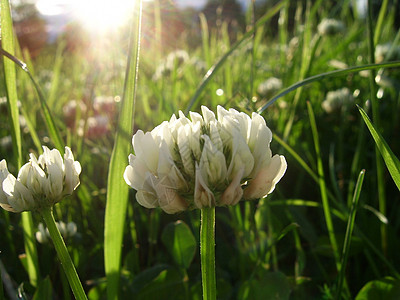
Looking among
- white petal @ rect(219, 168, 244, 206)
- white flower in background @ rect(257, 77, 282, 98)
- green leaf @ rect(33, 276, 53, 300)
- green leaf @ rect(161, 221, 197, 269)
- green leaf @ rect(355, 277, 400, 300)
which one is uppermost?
white flower in background @ rect(257, 77, 282, 98)

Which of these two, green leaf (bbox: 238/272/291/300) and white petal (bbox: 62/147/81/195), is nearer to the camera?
white petal (bbox: 62/147/81/195)

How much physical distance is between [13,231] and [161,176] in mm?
760

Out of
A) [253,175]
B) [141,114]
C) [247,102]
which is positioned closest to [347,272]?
[247,102]

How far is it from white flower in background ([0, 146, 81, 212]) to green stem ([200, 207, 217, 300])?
0.56 feet

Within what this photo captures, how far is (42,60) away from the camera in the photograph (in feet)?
17.6

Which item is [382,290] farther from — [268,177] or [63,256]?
[63,256]

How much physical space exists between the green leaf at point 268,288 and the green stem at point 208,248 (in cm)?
23

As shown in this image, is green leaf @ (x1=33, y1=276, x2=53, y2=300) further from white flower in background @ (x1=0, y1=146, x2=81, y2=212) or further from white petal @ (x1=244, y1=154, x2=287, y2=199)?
white petal @ (x1=244, y1=154, x2=287, y2=199)

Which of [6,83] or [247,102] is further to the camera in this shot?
[247,102]

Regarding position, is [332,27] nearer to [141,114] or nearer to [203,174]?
[141,114]

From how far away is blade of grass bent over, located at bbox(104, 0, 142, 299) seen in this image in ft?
1.63

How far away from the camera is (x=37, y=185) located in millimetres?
508

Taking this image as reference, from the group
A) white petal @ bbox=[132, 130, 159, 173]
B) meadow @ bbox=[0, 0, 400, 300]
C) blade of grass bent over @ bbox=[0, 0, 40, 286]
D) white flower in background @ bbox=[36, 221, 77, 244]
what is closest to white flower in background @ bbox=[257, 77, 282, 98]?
meadow @ bbox=[0, 0, 400, 300]

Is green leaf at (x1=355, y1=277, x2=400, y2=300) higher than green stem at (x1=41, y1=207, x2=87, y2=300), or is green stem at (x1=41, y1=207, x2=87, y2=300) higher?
green stem at (x1=41, y1=207, x2=87, y2=300)
